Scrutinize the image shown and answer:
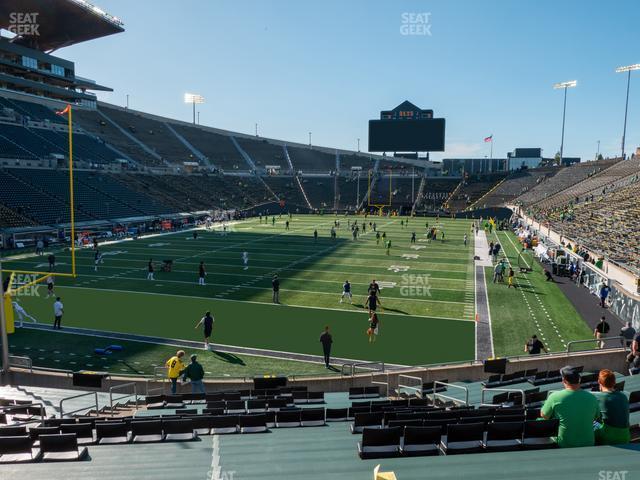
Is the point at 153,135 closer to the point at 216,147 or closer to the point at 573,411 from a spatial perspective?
the point at 216,147

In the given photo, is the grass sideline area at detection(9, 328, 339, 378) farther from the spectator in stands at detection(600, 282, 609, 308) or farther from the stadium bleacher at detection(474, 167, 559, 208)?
the stadium bleacher at detection(474, 167, 559, 208)

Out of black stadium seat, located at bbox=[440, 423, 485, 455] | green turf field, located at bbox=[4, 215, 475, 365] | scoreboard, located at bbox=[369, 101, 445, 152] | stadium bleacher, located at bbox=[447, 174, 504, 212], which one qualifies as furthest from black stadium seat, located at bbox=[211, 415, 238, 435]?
scoreboard, located at bbox=[369, 101, 445, 152]

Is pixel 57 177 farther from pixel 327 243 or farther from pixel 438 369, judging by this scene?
pixel 438 369

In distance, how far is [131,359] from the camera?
1342 centimetres

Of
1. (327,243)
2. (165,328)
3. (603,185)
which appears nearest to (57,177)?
(327,243)

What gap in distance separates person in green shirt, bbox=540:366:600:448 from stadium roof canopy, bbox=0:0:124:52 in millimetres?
53348

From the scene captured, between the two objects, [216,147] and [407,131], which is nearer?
[407,131]

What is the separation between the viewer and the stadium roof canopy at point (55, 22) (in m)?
44.6

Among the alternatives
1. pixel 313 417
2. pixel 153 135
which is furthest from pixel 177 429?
pixel 153 135

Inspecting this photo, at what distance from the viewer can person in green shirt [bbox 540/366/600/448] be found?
166 inches

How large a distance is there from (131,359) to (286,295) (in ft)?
27.5

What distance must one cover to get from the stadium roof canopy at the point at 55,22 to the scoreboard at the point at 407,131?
42.7 m

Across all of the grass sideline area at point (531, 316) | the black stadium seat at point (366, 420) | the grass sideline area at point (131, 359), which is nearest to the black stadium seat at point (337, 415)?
the black stadium seat at point (366, 420)

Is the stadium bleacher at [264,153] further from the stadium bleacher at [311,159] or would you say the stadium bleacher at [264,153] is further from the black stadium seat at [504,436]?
the black stadium seat at [504,436]
